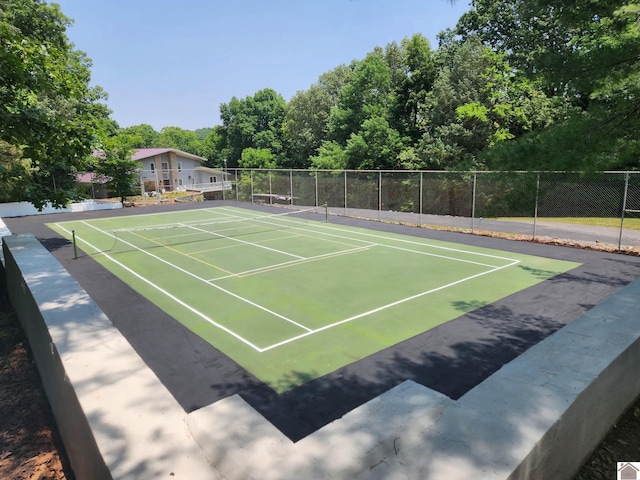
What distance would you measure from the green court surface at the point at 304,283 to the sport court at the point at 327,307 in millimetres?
39

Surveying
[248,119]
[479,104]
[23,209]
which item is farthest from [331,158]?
[248,119]

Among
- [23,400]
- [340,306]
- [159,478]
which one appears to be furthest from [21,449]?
[340,306]

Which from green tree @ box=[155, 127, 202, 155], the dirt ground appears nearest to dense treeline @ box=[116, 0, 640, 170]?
the dirt ground

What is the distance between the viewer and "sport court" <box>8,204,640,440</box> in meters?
6.16

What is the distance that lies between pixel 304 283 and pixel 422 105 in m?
30.0

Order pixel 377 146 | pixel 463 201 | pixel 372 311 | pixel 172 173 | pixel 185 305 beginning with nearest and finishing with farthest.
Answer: pixel 372 311 < pixel 185 305 < pixel 463 201 < pixel 377 146 < pixel 172 173

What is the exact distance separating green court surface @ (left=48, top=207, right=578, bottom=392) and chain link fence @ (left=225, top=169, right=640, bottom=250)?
3030 mm

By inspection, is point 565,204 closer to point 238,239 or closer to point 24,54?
point 238,239

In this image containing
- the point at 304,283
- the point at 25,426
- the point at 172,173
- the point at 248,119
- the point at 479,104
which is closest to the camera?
the point at 25,426

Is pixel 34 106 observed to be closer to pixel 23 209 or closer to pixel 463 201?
pixel 23 209

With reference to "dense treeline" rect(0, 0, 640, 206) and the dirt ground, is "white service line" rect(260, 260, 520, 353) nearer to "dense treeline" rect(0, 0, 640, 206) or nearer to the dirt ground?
the dirt ground

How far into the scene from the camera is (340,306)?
9383 millimetres

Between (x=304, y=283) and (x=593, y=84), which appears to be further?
Answer: (x=304, y=283)

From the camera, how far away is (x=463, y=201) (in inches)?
1054
